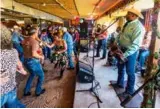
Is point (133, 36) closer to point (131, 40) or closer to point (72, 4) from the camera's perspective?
point (131, 40)

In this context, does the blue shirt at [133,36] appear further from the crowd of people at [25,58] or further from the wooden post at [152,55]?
the crowd of people at [25,58]

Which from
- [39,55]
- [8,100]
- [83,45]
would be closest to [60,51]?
[39,55]

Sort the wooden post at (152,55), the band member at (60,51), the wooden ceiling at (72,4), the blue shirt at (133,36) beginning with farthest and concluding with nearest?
the wooden ceiling at (72,4), the band member at (60,51), the blue shirt at (133,36), the wooden post at (152,55)

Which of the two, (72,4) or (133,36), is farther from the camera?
(72,4)

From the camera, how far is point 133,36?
3.63 meters

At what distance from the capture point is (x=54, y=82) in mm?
5547

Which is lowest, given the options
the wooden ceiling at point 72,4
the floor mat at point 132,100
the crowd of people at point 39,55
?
the floor mat at point 132,100

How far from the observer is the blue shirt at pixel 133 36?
141 inches

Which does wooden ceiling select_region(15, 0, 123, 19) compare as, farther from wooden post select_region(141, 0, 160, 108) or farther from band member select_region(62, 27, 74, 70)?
wooden post select_region(141, 0, 160, 108)

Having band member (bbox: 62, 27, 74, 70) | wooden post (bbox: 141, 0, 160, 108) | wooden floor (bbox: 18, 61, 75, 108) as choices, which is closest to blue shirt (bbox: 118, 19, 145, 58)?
wooden post (bbox: 141, 0, 160, 108)

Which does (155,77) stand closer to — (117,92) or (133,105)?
(133,105)

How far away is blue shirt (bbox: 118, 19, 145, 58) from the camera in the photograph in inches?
141

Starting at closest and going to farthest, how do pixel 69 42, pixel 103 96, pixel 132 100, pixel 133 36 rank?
1. pixel 133 36
2. pixel 132 100
3. pixel 103 96
4. pixel 69 42

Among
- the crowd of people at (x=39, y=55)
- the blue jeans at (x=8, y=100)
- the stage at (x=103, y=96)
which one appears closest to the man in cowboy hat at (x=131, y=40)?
the crowd of people at (x=39, y=55)
